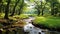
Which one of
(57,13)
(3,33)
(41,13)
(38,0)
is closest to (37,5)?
(38,0)

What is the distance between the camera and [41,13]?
67938 mm

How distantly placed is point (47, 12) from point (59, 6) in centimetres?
1770

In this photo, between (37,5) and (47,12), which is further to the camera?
(47,12)

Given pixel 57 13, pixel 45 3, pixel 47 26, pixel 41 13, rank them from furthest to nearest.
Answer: pixel 41 13 < pixel 45 3 < pixel 57 13 < pixel 47 26

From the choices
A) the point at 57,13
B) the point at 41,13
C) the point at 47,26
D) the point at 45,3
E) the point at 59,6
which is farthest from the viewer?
the point at 41,13

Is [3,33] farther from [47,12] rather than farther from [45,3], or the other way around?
[47,12]

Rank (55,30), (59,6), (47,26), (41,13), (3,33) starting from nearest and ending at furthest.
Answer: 1. (3,33)
2. (55,30)
3. (47,26)
4. (59,6)
5. (41,13)

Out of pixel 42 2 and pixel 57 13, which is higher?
pixel 42 2

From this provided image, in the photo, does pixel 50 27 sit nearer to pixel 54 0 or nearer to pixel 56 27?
pixel 56 27

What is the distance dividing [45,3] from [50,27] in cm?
3959

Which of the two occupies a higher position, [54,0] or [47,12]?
[54,0]

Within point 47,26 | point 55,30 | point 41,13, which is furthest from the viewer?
point 41,13

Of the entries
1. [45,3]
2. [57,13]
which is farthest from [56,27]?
[45,3]

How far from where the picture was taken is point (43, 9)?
63031 mm
